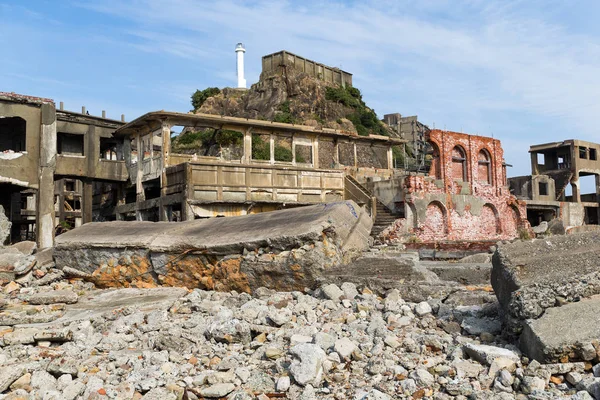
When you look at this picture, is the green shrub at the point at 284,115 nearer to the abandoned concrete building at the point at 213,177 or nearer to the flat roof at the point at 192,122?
the abandoned concrete building at the point at 213,177

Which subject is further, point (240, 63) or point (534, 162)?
point (240, 63)

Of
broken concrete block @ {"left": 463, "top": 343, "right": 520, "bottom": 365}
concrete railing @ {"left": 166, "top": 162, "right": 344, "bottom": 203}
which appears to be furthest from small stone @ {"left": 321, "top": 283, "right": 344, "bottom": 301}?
concrete railing @ {"left": 166, "top": 162, "right": 344, "bottom": 203}

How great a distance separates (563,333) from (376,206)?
1672 centimetres

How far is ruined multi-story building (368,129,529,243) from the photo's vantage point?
20.1 metres

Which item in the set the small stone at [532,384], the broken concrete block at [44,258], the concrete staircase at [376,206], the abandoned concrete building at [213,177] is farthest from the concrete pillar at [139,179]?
the small stone at [532,384]

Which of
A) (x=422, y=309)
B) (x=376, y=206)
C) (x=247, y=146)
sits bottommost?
(x=422, y=309)

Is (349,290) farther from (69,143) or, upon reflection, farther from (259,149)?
(259,149)

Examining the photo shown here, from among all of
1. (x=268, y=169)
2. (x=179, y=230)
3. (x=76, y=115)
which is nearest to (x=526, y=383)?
(x=179, y=230)

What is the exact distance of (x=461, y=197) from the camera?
72.7 ft

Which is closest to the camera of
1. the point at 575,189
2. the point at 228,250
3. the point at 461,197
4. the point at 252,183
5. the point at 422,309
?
the point at 422,309

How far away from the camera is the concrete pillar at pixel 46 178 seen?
64.4 feet

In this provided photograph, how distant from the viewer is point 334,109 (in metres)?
48.8

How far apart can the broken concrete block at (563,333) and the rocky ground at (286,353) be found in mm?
97

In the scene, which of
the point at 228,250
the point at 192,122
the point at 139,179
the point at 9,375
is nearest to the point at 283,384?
the point at 9,375
